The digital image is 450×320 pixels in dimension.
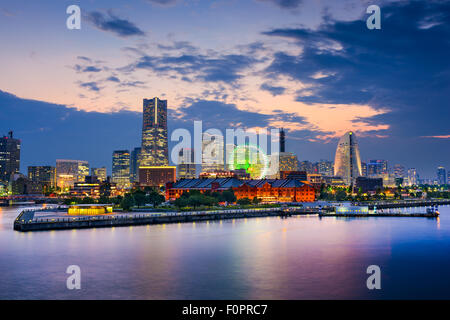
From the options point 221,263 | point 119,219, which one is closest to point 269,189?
point 119,219

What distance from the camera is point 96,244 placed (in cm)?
6706

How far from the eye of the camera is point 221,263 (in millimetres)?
54531

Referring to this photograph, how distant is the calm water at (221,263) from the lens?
134ft

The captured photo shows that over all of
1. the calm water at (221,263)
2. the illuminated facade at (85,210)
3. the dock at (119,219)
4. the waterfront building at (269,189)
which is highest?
the waterfront building at (269,189)

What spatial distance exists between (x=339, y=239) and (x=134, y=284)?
148ft

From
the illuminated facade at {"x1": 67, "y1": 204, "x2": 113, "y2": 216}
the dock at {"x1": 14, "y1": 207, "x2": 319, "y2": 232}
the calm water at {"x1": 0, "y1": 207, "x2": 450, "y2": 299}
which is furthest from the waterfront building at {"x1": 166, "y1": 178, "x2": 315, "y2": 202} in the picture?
the calm water at {"x1": 0, "y1": 207, "x2": 450, "y2": 299}

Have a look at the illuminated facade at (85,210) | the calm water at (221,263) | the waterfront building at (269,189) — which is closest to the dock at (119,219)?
the calm water at (221,263)

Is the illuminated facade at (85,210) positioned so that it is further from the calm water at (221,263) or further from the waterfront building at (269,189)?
the waterfront building at (269,189)

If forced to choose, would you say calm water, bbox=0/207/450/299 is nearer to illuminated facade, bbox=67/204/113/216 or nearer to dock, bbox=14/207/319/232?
dock, bbox=14/207/319/232

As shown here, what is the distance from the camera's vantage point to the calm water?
1610 inches

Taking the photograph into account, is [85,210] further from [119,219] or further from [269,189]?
[269,189]

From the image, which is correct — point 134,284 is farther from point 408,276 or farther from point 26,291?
point 408,276

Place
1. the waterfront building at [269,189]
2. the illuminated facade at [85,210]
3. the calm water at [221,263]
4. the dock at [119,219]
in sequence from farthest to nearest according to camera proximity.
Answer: the waterfront building at [269,189]
the illuminated facade at [85,210]
the dock at [119,219]
the calm water at [221,263]

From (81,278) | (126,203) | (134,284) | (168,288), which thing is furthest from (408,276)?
(126,203)
